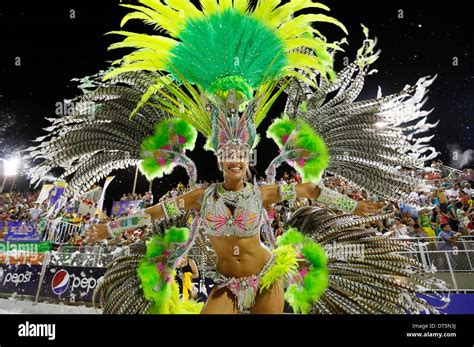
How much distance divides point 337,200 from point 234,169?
0.84 m

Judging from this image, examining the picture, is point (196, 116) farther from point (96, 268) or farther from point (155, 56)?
point (96, 268)

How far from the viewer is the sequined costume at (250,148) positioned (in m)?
3.00

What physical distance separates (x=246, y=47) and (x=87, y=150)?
162cm

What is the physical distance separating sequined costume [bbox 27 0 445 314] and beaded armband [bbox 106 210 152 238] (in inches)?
0.7

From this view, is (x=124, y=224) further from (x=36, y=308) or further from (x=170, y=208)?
(x=36, y=308)

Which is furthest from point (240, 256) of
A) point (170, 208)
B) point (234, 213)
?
point (170, 208)

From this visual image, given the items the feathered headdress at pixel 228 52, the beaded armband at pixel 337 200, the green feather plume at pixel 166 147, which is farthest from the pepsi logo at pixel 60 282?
the beaded armband at pixel 337 200

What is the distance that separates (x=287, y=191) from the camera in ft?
10.2

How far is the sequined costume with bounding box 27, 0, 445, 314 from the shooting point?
300 cm

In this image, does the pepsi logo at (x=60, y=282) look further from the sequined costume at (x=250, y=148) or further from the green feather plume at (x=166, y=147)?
the green feather plume at (x=166, y=147)

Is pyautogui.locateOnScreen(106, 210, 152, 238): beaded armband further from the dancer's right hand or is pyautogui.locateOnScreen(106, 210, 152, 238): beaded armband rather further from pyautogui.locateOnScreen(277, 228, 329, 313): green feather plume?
pyautogui.locateOnScreen(277, 228, 329, 313): green feather plume

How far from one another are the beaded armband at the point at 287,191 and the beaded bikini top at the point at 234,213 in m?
0.19

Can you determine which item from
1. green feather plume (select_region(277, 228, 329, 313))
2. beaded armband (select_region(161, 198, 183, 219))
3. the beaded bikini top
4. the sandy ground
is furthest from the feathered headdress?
the sandy ground
